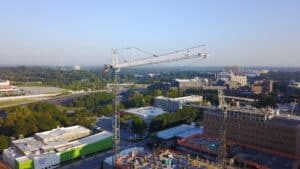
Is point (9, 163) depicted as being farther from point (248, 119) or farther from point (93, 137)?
point (248, 119)

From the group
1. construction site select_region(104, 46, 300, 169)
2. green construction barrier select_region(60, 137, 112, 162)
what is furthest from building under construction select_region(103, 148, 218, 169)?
green construction barrier select_region(60, 137, 112, 162)

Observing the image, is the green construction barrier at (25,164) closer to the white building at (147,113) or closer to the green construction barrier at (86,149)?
the green construction barrier at (86,149)

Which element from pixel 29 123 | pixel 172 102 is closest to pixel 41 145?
pixel 29 123

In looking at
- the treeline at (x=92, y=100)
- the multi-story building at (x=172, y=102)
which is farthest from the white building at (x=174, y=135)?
the treeline at (x=92, y=100)

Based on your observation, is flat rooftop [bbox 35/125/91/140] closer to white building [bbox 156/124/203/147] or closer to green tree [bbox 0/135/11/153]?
green tree [bbox 0/135/11/153]

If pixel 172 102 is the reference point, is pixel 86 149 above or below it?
below

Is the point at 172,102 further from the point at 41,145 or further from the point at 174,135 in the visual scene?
the point at 41,145
